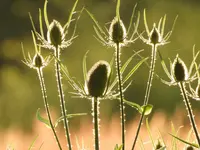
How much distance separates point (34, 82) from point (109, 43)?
3279 millimetres

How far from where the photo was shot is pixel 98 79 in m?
0.79

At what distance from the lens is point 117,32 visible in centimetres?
86

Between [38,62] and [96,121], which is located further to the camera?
[38,62]

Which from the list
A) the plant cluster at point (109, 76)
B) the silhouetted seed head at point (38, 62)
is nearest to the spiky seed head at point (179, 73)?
the plant cluster at point (109, 76)

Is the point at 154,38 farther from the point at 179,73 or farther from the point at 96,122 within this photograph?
the point at 96,122

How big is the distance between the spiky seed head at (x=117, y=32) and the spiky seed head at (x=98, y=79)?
75 millimetres

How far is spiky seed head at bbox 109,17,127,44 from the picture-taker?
0.86 meters

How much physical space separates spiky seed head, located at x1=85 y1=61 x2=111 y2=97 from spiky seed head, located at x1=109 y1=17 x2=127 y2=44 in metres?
0.07

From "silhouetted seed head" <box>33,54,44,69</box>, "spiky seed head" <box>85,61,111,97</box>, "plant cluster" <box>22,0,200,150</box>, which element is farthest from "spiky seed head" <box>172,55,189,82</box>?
"silhouetted seed head" <box>33,54,44,69</box>

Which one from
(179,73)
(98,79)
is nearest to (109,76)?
(98,79)

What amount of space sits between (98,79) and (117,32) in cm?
11

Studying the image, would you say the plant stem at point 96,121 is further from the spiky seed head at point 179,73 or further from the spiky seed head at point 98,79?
the spiky seed head at point 179,73

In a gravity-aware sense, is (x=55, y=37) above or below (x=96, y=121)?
above

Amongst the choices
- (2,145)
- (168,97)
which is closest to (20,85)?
(168,97)
